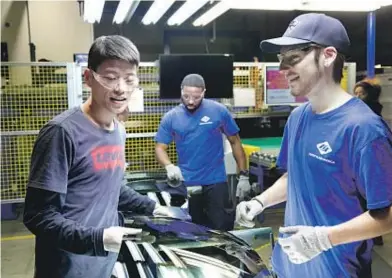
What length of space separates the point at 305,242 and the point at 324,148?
1.17 ft

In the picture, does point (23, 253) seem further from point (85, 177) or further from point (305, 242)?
point (305, 242)

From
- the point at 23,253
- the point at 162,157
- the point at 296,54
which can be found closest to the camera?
the point at 296,54

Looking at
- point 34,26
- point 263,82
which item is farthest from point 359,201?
point 34,26

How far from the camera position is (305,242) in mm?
1537

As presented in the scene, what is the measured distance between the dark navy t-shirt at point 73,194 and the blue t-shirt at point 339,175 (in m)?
0.75

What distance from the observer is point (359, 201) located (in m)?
1.54

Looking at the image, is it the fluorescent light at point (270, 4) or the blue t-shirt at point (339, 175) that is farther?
the fluorescent light at point (270, 4)

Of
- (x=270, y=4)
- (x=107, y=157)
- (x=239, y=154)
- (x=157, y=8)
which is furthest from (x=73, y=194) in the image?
(x=157, y=8)

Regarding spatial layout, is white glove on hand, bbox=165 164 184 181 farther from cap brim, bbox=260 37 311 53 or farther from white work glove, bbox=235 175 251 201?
cap brim, bbox=260 37 311 53

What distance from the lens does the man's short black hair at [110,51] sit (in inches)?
61.2

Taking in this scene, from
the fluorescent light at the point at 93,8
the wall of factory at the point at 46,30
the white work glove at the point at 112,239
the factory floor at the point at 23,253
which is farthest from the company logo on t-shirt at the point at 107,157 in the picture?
the wall of factory at the point at 46,30

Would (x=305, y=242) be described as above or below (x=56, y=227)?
below

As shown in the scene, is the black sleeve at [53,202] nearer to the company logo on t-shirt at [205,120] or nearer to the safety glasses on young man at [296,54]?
the safety glasses on young man at [296,54]

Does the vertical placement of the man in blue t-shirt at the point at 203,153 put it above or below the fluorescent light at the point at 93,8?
below
